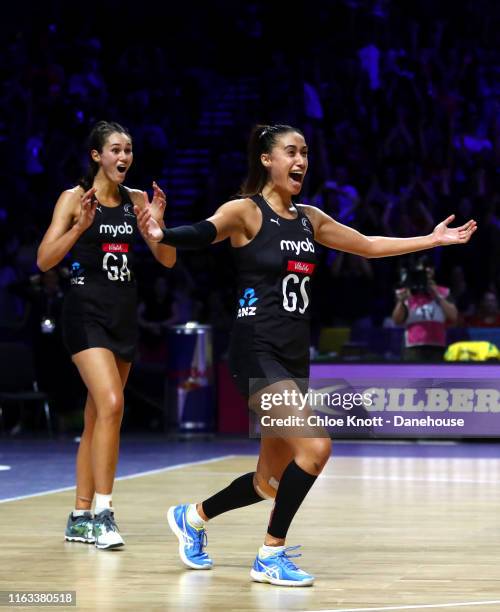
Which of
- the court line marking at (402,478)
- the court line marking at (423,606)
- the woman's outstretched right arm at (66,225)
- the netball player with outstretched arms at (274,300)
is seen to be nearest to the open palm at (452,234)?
the netball player with outstretched arms at (274,300)

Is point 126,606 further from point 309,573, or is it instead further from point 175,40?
point 175,40

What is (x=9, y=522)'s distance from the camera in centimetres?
785

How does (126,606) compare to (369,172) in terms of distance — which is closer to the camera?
(126,606)

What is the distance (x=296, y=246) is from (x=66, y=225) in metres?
1.62

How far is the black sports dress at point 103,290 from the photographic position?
690 cm

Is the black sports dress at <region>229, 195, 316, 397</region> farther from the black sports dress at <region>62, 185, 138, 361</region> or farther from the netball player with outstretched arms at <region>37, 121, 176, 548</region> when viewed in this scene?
the black sports dress at <region>62, 185, 138, 361</region>

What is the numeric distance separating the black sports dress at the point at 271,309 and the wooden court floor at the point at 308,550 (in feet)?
2.96

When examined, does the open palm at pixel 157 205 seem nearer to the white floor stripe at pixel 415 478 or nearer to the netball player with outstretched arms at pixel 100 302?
the netball player with outstretched arms at pixel 100 302

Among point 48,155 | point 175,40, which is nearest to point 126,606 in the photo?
point 48,155

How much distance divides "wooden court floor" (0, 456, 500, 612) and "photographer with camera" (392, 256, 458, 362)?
252 centimetres

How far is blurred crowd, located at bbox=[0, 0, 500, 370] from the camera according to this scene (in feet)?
51.3

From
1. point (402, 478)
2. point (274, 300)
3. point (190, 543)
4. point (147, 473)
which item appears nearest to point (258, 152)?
point (274, 300)

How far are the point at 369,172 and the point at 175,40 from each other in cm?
547

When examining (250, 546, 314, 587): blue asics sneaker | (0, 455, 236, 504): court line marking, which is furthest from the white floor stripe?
(250, 546, 314, 587): blue asics sneaker
